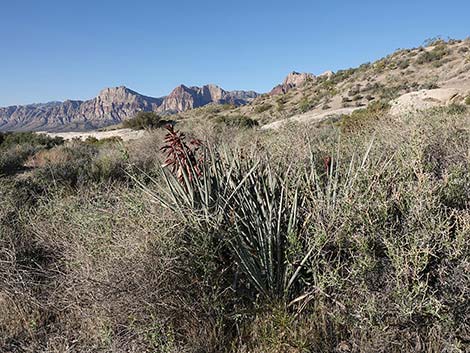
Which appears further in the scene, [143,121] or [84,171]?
[143,121]

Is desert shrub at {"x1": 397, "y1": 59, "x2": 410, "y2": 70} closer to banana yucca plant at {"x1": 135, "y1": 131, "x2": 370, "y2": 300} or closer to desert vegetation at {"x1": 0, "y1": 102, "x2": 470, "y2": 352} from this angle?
desert vegetation at {"x1": 0, "y1": 102, "x2": 470, "y2": 352}

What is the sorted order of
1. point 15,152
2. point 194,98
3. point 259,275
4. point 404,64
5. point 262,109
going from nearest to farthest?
1. point 259,275
2. point 15,152
3. point 404,64
4. point 262,109
5. point 194,98

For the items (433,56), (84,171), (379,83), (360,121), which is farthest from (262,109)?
(84,171)

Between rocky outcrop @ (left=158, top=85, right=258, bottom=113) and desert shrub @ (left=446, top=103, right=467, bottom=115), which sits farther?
rocky outcrop @ (left=158, top=85, right=258, bottom=113)

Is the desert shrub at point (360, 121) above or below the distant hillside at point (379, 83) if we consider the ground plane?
below

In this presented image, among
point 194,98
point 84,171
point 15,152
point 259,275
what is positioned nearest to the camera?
point 259,275

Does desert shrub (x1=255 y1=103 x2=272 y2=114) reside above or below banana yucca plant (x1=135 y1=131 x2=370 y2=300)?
above

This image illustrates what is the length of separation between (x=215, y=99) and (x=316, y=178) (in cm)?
18625

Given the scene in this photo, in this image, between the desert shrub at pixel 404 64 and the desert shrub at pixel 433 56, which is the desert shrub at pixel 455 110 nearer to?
the desert shrub at pixel 433 56

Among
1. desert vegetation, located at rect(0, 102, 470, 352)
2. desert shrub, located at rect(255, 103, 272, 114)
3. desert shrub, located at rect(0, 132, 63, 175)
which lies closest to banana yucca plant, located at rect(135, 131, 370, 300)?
desert vegetation, located at rect(0, 102, 470, 352)

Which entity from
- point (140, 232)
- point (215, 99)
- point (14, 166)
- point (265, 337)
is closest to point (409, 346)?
point (265, 337)

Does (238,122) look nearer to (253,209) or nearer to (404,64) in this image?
(253,209)

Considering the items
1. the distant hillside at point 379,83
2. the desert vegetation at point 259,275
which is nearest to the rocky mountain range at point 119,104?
the distant hillside at point 379,83

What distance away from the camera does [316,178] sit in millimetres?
3057
